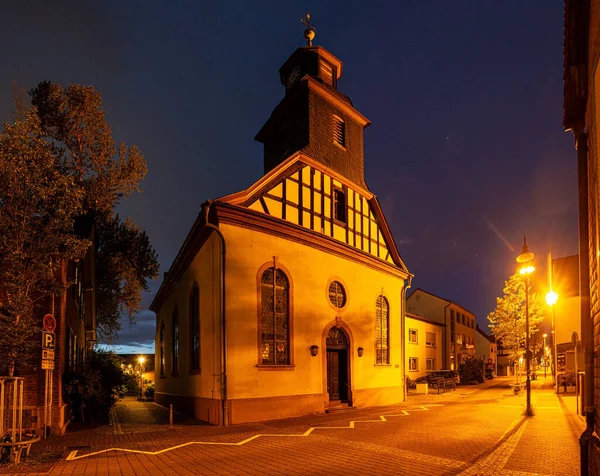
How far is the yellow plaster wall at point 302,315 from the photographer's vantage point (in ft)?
50.1

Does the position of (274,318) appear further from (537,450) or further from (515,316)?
(515,316)

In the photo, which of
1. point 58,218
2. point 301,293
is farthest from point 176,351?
point 58,218

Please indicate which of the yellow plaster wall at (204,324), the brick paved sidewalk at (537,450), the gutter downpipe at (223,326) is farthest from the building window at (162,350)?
the brick paved sidewalk at (537,450)

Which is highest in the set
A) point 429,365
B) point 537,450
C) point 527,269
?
point 527,269

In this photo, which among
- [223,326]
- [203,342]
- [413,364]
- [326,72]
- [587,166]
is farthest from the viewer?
[413,364]

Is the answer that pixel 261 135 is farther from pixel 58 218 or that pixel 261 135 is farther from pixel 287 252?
pixel 58 218

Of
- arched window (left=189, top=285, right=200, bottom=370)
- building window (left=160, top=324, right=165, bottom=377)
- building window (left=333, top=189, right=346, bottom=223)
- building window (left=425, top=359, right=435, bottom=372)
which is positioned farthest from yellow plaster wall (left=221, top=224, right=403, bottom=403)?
building window (left=425, top=359, right=435, bottom=372)

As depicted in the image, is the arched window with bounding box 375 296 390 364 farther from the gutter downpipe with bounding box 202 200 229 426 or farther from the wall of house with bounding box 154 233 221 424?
the gutter downpipe with bounding box 202 200 229 426

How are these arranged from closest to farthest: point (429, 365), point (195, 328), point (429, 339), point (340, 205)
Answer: point (195, 328), point (340, 205), point (429, 365), point (429, 339)

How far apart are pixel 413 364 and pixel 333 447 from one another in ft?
96.1

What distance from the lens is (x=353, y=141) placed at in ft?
74.2

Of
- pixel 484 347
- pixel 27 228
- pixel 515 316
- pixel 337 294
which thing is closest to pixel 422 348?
pixel 515 316

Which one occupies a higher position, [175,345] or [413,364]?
[175,345]

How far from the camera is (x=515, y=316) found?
36688mm
